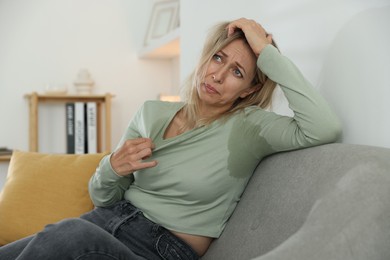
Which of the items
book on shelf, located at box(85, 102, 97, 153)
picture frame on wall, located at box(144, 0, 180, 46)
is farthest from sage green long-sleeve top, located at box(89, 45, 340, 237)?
picture frame on wall, located at box(144, 0, 180, 46)

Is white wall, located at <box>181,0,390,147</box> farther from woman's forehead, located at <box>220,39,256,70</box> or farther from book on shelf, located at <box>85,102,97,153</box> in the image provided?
book on shelf, located at <box>85,102,97,153</box>

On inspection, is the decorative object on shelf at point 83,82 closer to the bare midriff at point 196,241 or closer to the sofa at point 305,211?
the sofa at point 305,211

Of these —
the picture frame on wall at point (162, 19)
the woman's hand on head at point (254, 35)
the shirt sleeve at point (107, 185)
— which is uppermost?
the picture frame on wall at point (162, 19)

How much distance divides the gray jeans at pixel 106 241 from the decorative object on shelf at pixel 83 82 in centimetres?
271

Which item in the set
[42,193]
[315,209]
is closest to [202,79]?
[315,209]

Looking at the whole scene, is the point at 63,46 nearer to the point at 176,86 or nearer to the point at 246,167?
the point at 176,86

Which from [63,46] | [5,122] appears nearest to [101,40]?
[63,46]

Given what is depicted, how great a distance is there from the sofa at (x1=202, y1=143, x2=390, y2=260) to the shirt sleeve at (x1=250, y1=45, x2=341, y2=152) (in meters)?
0.04

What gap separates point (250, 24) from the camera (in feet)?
4.95

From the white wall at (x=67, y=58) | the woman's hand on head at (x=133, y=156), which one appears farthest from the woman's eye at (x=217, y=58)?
the white wall at (x=67, y=58)

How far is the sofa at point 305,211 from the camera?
90 cm

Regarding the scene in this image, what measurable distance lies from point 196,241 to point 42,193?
958mm

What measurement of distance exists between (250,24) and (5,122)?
3137 mm

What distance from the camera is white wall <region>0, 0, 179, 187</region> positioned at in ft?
13.8
